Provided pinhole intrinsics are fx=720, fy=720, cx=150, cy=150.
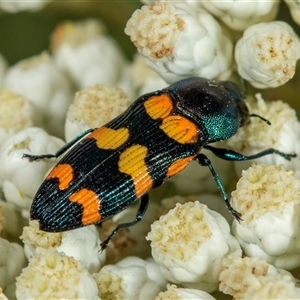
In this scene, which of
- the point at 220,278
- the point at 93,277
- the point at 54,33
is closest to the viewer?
the point at 220,278

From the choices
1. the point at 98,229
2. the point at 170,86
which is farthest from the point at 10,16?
the point at 98,229

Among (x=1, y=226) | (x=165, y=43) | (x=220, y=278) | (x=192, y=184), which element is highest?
(x=165, y=43)

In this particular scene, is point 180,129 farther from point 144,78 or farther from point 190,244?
point 144,78

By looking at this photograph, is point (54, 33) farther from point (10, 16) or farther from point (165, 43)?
point (165, 43)

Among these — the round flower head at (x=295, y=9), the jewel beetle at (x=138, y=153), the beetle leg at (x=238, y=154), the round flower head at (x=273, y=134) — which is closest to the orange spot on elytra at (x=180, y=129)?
the jewel beetle at (x=138, y=153)

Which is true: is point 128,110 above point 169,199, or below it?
above

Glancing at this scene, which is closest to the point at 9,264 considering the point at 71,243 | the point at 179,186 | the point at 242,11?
the point at 71,243

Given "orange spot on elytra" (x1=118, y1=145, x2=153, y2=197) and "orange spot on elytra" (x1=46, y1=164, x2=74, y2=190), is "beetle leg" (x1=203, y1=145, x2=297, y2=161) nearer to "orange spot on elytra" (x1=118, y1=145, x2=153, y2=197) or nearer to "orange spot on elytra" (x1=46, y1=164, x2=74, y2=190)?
"orange spot on elytra" (x1=118, y1=145, x2=153, y2=197)
